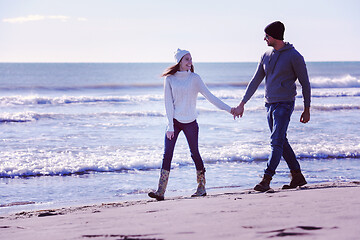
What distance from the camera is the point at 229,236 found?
3400mm

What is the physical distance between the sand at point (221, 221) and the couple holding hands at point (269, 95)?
37.4 inches

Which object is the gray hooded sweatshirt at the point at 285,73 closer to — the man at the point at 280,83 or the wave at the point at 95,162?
the man at the point at 280,83

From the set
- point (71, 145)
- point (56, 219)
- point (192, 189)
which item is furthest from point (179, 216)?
point (71, 145)

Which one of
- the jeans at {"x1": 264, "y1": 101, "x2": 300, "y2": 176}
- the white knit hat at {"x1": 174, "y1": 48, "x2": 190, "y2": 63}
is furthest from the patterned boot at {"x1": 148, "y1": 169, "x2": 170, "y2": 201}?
the white knit hat at {"x1": 174, "y1": 48, "x2": 190, "y2": 63}

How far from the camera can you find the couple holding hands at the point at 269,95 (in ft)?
19.1

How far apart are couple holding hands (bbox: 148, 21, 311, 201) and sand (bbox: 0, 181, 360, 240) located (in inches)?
37.4

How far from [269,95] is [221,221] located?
94.6 inches

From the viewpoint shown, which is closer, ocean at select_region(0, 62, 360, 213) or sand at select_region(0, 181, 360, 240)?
sand at select_region(0, 181, 360, 240)

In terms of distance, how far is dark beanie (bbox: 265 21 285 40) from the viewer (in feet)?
19.2

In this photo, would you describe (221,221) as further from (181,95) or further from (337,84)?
(337,84)

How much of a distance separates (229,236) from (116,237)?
79 cm

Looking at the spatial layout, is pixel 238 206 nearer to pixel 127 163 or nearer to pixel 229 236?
pixel 229 236

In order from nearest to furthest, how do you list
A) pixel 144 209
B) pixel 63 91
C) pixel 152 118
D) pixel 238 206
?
pixel 238 206
pixel 144 209
pixel 152 118
pixel 63 91

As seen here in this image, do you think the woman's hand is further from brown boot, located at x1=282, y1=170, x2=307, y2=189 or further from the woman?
brown boot, located at x1=282, y1=170, x2=307, y2=189
